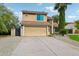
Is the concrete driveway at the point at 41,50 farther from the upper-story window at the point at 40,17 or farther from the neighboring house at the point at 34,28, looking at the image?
the upper-story window at the point at 40,17

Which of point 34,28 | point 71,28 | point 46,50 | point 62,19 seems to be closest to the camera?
point 46,50

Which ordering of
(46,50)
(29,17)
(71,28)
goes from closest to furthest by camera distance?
(46,50)
(29,17)
(71,28)

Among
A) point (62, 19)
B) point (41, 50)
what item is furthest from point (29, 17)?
point (41, 50)

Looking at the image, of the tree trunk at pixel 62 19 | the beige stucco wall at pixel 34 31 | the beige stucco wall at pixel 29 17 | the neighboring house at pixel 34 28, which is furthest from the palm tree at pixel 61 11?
the beige stucco wall at pixel 29 17

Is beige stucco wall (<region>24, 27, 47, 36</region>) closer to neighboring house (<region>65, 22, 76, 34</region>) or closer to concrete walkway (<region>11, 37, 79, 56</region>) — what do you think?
neighboring house (<region>65, 22, 76, 34</region>)

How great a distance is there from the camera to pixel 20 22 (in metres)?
35.3

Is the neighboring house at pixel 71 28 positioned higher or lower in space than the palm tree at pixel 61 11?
lower

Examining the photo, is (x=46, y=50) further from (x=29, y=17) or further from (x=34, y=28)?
(x=29, y=17)

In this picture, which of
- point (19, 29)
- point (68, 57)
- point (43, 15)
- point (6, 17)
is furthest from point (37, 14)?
point (68, 57)

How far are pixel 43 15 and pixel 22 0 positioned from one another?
85.3 ft

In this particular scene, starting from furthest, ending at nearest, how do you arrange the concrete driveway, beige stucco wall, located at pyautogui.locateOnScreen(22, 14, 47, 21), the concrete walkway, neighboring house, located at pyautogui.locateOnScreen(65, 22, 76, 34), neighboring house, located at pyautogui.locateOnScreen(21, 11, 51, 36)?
neighboring house, located at pyautogui.locateOnScreen(65, 22, 76, 34) < beige stucco wall, located at pyautogui.locateOnScreen(22, 14, 47, 21) < neighboring house, located at pyautogui.locateOnScreen(21, 11, 51, 36) < the concrete driveway < the concrete walkway

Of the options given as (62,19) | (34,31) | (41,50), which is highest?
(62,19)

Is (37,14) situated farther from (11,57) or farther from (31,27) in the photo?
(11,57)

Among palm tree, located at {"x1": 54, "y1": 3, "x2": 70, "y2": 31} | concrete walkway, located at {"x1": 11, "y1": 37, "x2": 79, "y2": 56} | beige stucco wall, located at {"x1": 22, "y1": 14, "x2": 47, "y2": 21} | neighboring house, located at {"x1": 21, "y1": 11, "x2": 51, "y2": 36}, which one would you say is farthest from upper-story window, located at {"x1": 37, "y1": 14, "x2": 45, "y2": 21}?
concrete walkway, located at {"x1": 11, "y1": 37, "x2": 79, "y2": 56}
